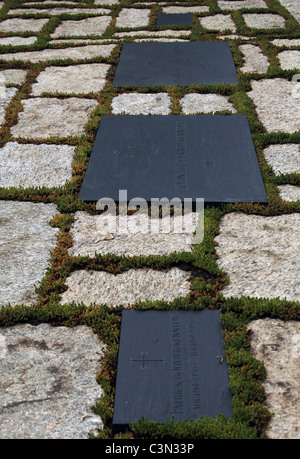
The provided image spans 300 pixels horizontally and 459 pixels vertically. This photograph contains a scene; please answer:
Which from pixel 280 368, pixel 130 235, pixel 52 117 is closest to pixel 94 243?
pixel 130 235

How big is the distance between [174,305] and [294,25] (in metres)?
4.62

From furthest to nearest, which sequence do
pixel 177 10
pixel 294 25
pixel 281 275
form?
pixel 177 10 → pixel 294 25 → pixel 281 275

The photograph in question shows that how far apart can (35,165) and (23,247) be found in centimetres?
93

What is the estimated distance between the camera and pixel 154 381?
216 cm

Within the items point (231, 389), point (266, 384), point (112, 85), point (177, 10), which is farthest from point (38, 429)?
point (177, 10)

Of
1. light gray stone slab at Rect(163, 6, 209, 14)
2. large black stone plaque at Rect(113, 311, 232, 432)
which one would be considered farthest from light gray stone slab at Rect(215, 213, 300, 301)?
light gray stone slab at Rect(163, 6, 209, 14)

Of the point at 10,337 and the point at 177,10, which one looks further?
the point at 177,10

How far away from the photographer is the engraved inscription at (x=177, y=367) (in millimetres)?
2061

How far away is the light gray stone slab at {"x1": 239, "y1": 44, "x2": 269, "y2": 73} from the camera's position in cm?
488

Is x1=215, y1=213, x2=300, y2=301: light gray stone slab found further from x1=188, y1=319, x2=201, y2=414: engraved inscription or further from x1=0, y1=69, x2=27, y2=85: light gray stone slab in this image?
x1=0, y1=69, x2=27, y2=85: light gray stone slab

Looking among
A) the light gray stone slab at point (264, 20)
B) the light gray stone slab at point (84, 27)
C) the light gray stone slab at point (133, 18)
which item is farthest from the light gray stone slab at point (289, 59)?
the light gray stone slab at point (84, 27)

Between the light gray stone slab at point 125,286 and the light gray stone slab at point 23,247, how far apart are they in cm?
21

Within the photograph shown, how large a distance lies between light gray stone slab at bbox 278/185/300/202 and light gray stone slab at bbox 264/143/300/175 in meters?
0.14

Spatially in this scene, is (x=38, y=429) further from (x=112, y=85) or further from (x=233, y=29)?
(x=233, y=29)
